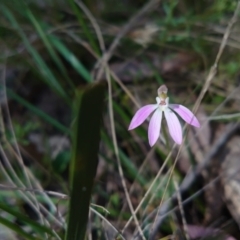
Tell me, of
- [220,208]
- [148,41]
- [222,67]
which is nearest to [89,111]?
[220,208]

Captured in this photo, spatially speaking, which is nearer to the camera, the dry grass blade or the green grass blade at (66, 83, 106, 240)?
the green grass blade at (66, 83, 106, 240)

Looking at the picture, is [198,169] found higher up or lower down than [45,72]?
lower down

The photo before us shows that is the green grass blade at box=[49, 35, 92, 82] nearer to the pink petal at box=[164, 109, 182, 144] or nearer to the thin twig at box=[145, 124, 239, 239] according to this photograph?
the thin twig at box=[145, 124, 239, 239]

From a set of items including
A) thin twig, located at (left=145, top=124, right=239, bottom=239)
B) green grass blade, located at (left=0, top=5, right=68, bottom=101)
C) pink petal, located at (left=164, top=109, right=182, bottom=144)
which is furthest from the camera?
green grass blade, located at (left=0, top=5, right=68, bottom=101)

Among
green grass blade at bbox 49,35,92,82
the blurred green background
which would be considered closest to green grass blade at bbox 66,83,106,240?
the blurred green background

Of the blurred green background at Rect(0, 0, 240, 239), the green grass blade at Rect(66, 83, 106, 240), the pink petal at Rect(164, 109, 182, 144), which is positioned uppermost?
the blurred green background at Rect(0, 0, 240, 239)

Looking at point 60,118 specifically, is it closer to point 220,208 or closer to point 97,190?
point 97,190

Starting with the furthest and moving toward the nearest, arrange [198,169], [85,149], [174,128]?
[198,169] → [174,128] → [85,149]

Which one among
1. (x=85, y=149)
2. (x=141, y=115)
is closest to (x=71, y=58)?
(x=141, y=115)

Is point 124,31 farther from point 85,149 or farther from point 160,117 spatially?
point 85,149

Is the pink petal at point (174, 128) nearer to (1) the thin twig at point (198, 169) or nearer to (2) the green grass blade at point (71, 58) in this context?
(1) the thin twig at point (198, 169)
